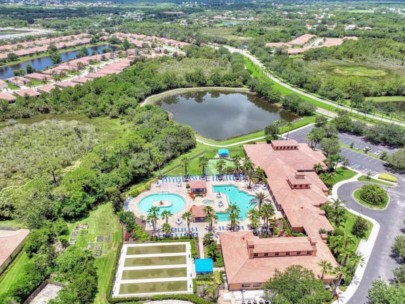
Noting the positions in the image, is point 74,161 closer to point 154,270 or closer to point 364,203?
point 154,270

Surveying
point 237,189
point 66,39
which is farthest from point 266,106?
point 66,39

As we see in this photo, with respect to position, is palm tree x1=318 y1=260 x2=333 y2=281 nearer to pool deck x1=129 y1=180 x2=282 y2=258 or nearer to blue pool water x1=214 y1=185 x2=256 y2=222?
pool deck x1=129 y1=180 x2=282 y2=258

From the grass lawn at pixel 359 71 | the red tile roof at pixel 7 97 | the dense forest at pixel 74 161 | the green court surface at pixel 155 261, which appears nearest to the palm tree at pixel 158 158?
the dense forest at pixel 74 161

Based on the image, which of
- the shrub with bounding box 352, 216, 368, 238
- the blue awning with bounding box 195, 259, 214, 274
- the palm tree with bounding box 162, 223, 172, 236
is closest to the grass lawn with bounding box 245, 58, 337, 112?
the shrub with bounding box 352, 216, 368, 238

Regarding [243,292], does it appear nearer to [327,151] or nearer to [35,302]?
[35,302]

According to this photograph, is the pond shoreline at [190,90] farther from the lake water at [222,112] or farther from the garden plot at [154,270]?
the garden plot at [154,270]

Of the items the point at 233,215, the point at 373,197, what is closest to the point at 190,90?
the point at 373,197
